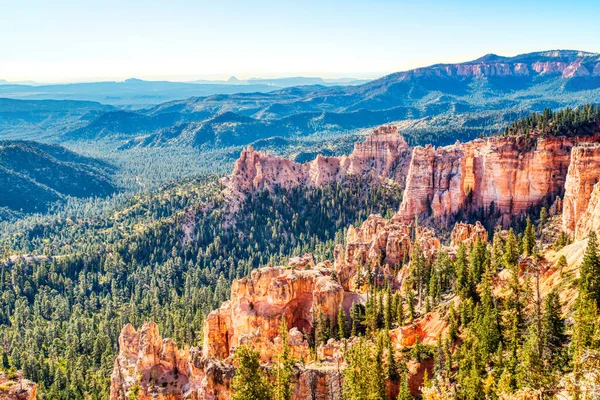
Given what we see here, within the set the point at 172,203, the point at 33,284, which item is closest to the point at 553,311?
the point at 33,284

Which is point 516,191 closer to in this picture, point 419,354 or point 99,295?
point 419,354

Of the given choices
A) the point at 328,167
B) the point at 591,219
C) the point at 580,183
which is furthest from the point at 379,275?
the point at 328,167

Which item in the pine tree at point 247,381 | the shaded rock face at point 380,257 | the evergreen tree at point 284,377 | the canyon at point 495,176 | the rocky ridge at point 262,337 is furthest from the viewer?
the canyon at point 495,176

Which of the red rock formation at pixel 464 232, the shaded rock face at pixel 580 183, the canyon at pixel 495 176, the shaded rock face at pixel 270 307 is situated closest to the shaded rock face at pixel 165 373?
the shaded rock face at pixel 270 307

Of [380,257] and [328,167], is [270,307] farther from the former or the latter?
[328,167]

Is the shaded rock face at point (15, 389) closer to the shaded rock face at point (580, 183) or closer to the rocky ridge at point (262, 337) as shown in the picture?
the rocky ridge at point (262, 337)
